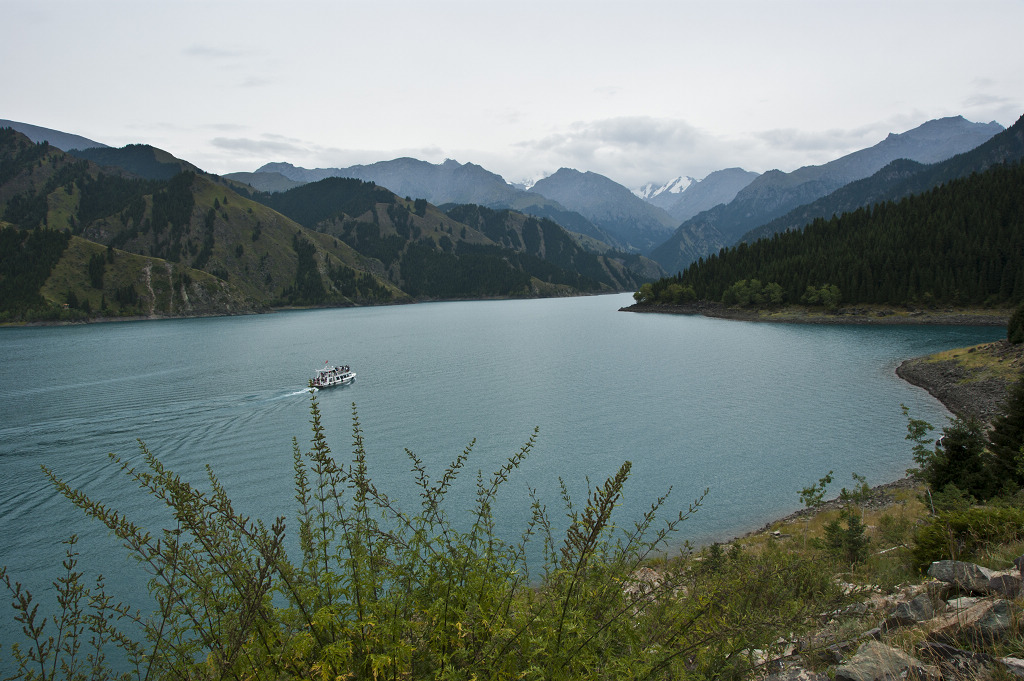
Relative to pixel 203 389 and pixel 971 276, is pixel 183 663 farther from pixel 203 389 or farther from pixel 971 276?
pixel 971 276

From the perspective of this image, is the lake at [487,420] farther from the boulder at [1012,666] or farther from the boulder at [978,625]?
the boulder at [1012,666]

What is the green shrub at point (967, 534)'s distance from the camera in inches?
421

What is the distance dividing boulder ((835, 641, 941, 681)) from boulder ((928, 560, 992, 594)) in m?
2.78

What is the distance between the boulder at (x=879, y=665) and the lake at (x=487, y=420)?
34.4 ft

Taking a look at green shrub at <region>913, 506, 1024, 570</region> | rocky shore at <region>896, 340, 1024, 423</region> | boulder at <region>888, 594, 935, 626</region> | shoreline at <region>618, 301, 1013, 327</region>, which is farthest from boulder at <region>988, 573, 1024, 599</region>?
shoreline at <region>618, 301, 1013, 327</region>

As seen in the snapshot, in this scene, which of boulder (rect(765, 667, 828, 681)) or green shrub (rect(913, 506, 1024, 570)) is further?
green shrub (rect(913, 506, 1024, 570))

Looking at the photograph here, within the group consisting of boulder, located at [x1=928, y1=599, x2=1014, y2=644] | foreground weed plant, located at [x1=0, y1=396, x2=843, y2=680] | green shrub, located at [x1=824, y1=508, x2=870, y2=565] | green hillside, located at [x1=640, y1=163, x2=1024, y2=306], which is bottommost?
green shrub, located at [x1=824, y1=508, x2=870, y2=565]

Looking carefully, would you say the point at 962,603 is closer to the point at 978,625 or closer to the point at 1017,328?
the point at 978,625

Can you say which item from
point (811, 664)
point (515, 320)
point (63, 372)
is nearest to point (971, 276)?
point (515, 320)

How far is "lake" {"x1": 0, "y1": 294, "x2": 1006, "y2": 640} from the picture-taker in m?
30.2

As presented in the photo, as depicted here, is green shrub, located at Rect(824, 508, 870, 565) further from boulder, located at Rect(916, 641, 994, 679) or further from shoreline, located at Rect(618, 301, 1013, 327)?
shoreline, located at Rect(618, 301, 1013, 327)

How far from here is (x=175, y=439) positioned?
41.8 meters

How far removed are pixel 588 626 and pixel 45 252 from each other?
26211 cm

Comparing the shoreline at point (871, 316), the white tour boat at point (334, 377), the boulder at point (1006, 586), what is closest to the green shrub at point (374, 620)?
the boulder at point (1006, 586)
